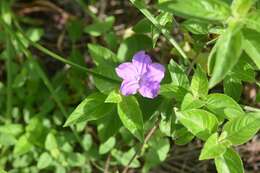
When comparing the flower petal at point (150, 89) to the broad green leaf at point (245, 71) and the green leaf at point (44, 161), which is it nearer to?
the broad green leaf at point (245, 71)

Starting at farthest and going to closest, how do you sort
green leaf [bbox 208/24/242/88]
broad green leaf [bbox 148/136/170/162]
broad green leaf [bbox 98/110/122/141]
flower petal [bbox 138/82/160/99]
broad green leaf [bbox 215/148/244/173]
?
Answer: broad green leaf [bbox 148/136/170/162] → broad green leaf [bbox 98/110/122/141] → flower petal [bbox 138/82/160/99] → broad green leaf [bbox 215/148/244/173] → green leaf [bbox 208/24/242/88]

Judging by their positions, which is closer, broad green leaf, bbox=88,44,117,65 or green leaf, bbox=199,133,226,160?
green leaf, bbox=199,133,226,160

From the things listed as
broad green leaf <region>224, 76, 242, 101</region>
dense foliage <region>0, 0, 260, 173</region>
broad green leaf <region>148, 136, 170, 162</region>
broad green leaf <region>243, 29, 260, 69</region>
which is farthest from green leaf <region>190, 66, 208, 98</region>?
broad green leaf <region>148, 136, 170, 162</region>

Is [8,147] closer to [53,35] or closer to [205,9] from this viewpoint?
[53,35]

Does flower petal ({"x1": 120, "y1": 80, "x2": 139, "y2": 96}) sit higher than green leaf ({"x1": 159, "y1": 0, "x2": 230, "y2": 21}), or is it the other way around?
green leaf ({"x1": 159, "y1": 0, "x2": 230, "y2": 21})

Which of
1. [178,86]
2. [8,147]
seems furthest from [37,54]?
[178,86]

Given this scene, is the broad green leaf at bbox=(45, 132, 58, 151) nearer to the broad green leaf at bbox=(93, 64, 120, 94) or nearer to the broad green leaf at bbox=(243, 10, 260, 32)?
the broad green leaf at bbox=(93, 64, 120, 94)
